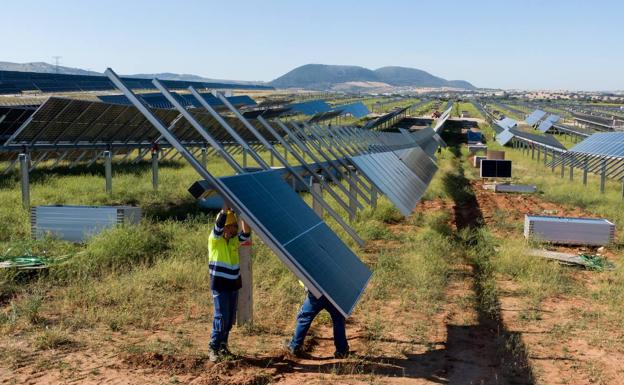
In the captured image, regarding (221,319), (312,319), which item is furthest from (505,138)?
(221,319)

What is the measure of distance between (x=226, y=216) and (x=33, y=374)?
289cm

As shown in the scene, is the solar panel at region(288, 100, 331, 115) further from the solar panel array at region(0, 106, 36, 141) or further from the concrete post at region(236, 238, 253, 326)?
the concrete post at region(236, 238, 253, 326)

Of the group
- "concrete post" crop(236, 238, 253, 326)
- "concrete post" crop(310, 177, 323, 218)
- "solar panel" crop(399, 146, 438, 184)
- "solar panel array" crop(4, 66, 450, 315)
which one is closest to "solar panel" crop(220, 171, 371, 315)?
"solar panel array" crop(4, 66, 450, 315)

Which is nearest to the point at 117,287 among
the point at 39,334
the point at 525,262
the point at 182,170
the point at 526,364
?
the point at 39,334

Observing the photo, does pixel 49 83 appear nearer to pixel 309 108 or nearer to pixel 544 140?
pixel 544 140

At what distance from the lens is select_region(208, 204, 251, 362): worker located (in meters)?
7.83

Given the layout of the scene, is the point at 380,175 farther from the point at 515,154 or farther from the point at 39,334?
the point at 515,154

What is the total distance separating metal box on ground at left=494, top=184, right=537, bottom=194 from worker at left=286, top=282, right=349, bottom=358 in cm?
2205

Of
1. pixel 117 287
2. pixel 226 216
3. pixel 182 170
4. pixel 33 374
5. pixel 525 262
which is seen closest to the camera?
pixel 33 374

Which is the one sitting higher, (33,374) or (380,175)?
(380,175)

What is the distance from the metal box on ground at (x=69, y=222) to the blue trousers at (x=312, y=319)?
7528 mm

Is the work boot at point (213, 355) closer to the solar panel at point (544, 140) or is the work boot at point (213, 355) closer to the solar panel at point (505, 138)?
the solar panel at point (544, 140)

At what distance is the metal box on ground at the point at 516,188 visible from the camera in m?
28.2

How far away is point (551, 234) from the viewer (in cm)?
1648
